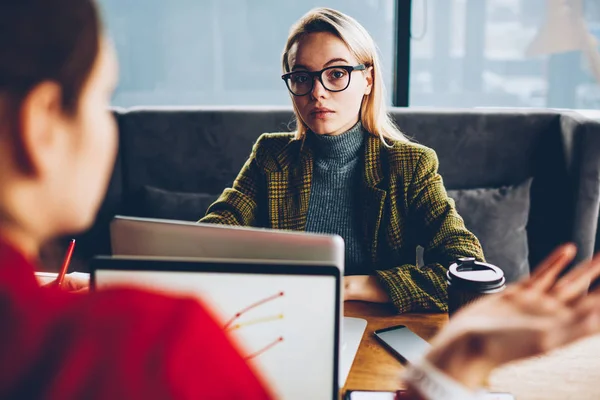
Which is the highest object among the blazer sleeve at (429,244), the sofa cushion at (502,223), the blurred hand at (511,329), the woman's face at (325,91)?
the woman's face at (325,91)

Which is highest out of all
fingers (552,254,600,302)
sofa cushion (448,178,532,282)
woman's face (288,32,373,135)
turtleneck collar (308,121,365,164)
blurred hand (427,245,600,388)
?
woman's face (288,32,373,135)

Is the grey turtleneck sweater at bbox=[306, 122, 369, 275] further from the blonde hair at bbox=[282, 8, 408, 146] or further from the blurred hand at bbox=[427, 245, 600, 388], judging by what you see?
the blurred hand at bbox=[427, 245, 600, 388]

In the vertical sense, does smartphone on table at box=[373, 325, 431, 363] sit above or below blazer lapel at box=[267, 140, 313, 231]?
below

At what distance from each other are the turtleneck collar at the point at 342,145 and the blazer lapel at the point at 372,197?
0.13 ft

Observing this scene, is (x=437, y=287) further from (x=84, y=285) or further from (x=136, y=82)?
(x=136, y=82)

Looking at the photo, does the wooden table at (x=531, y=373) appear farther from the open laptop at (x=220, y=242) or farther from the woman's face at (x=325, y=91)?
the woman's face at (x=325, y=91)

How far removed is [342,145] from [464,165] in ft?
2.44

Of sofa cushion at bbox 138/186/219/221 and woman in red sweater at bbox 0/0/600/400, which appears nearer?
woman in red sweater at bbox 0/0/600/400

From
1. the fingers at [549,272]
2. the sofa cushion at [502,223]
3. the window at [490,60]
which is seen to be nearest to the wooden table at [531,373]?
the fingers at [549,272]

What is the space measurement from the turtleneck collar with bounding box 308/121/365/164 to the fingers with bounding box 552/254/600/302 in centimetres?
102

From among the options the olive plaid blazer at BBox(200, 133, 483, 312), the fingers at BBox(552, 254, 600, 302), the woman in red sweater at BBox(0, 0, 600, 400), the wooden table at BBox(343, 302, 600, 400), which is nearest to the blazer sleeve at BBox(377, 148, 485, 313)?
the olive plaid blazer at BBox(200, 133, 483, 312)

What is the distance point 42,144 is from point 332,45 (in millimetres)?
1292

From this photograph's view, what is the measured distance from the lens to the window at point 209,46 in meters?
Result: 2.77

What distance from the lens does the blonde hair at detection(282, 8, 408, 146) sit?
1.69 m
